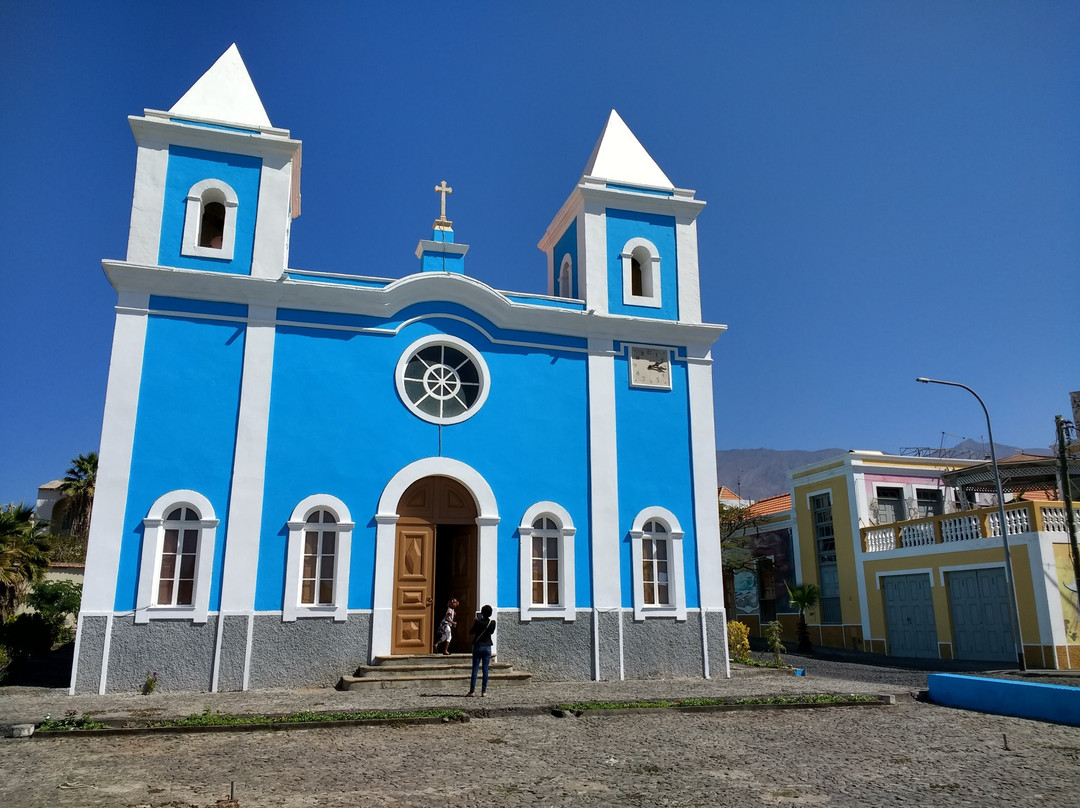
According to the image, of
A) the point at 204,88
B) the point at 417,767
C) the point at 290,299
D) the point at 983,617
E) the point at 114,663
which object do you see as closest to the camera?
the point at 417,767

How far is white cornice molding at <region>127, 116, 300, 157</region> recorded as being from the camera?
50.0ft

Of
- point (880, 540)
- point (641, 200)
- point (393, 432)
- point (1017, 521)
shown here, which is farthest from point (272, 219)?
point (880, 540)

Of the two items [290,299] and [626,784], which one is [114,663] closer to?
[290,299]

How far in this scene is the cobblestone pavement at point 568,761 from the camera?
6.83 m

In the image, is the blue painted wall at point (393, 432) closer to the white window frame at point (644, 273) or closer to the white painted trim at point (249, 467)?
the white painted trim at point (249, 467)

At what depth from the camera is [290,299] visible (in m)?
15.3

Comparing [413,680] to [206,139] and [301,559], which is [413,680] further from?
[206,139]

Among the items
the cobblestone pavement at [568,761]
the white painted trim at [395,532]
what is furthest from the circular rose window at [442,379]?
the cobblestone pavement at [568,761]

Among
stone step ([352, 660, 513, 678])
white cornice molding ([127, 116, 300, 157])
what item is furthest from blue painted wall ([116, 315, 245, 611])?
white cornice molding ([127, 116, 300, 157])

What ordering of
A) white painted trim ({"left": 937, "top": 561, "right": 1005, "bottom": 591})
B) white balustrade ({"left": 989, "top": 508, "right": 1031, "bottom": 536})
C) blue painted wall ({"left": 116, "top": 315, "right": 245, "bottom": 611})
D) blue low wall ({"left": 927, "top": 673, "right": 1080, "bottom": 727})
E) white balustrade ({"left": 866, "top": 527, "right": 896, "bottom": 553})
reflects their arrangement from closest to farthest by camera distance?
blue low wall ({"left": 927, "top": 673, "right": 1080, "bottom": 727})
blue painted wall ({"left": 116, "top": 315, "right": 245, "bottom": 611})
white balustrade ({"left": 989, "top": 508, "right": 1031, "bottom": 536})
white painted trim ({"left": 937, "top": 561, "right": 1005, "bottom": 591})
white balustrade ({"left": 866, "top": 527, "right": 896, "bottom": 553})

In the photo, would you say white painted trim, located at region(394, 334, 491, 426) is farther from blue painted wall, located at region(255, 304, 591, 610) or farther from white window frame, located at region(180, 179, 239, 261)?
white window frame, located at region(180, 179, 239, 261)

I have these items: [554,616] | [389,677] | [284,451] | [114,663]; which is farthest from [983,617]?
[114,663]

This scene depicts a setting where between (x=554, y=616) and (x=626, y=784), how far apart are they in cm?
816

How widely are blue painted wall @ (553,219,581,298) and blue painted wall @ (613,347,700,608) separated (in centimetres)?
202
